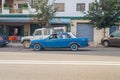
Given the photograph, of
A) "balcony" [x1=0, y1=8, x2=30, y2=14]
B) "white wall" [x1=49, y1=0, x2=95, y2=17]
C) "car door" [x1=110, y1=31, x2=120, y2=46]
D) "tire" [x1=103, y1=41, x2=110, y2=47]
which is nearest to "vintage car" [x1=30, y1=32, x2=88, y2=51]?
"car door" [x1=110, y1=31, x2=120, y2=46]

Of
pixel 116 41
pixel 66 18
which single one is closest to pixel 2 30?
pixel 66 18

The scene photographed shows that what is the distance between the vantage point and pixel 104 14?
32.6 metres

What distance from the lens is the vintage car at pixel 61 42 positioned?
76.9 ft

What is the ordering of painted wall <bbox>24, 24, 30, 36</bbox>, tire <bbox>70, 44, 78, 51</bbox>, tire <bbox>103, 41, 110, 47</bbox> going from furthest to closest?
painted wall <bbox>24, 24, 30, 36</bbox> → tire <bbox>103, 41, 110, 47</bbox> → tire <bbox>70, 44, 78, 51</bbox>

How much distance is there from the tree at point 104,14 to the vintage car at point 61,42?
31.0 feet

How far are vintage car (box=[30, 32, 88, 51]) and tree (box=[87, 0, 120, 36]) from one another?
9464 millimetres

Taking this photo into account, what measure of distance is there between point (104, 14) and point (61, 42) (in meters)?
10.4

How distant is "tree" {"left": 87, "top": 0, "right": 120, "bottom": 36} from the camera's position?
107ft

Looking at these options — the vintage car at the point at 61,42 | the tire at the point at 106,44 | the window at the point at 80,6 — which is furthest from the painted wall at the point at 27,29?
the vintage car at the point at 61,42

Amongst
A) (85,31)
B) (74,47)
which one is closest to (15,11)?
(85,31)

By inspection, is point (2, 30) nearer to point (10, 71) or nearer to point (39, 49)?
point (39, 49)

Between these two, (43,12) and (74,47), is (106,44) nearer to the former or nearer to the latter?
(74,47)

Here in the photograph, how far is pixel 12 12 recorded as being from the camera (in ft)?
136

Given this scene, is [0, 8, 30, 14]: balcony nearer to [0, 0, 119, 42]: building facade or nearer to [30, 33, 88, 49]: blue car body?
[0, 0, 119, 42]: building facade
